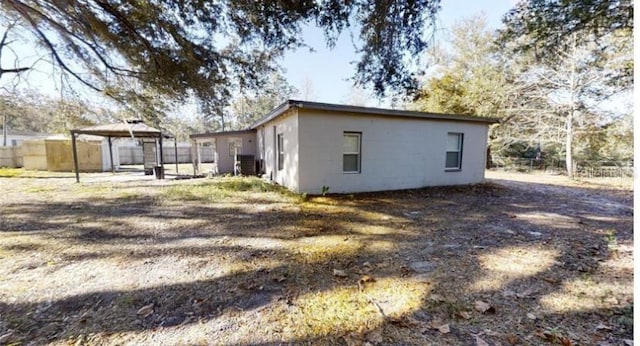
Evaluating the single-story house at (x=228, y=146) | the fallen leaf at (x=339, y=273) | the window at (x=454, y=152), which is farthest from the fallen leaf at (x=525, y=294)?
the single-story house at (x=228, y=146)

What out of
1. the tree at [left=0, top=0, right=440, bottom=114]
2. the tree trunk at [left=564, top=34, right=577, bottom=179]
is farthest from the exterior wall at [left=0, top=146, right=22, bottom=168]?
the tree trunk at [left=564, top=34, right=577, bottom=179]

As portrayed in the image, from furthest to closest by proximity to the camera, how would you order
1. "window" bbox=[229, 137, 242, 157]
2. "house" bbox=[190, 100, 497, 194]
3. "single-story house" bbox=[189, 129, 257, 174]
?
"window" bbox=[229, 137, 242, 157]
"single-story house" bbox=[189, 129, 257, 174]
"house" bbox=[190, 100, 497, 194]

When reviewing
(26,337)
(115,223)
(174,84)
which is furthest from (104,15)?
(26,337)

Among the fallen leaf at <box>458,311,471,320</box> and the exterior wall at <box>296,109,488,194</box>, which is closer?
the fallen leaf at <box>458,311,471,320</box>

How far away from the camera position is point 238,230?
4.62 metres

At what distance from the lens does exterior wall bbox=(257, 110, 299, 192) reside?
24.9ft

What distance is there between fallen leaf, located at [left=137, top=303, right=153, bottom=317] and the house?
5.21 metres

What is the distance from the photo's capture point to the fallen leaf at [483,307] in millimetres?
2342

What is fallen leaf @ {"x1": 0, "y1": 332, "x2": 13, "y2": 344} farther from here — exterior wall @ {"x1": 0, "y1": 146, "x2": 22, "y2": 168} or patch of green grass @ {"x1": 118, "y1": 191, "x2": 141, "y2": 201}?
exterior wall @ {"x1": 0, "y1": 146, "x2": 22, "y2": 168}

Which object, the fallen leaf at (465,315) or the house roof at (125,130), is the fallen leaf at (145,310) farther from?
the house roof at (125,130)

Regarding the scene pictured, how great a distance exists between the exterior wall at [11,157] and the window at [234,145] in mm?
14669

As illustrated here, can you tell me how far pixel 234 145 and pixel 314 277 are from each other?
505 inches

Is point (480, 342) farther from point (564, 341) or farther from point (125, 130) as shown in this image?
point (125, 130)

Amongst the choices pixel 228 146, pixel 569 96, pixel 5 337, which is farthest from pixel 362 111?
pixel 569 96
